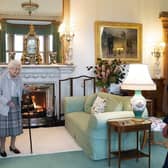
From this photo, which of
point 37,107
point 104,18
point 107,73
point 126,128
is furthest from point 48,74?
point 126,128

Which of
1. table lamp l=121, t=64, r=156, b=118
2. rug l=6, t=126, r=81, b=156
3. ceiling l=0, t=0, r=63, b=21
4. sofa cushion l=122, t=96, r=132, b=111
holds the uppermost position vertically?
ceiling l=0, t=0, r=63, b=21

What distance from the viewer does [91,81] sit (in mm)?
6605

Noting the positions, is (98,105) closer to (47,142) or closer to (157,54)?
(47,142)

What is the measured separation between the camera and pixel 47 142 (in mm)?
4727

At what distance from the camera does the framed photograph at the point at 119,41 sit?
658 cm

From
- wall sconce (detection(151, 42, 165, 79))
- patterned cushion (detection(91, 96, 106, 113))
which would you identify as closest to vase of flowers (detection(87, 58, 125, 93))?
wall sconce (detection(151, 42, 165, 79))

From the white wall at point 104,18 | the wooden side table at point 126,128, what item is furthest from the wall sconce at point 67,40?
the wooden side table at point 126,128

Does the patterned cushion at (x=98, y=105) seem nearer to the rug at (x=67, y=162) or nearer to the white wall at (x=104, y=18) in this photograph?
the rug at (x=67, y=162)

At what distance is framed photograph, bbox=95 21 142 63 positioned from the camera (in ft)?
21.6

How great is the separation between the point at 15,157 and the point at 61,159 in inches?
26.3

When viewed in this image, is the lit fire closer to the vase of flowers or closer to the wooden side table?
the vase of flowers

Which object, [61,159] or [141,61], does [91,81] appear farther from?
[61,159]

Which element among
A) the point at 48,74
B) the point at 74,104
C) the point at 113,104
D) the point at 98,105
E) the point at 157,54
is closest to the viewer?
the point at 113,104

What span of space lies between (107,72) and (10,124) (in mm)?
2732
